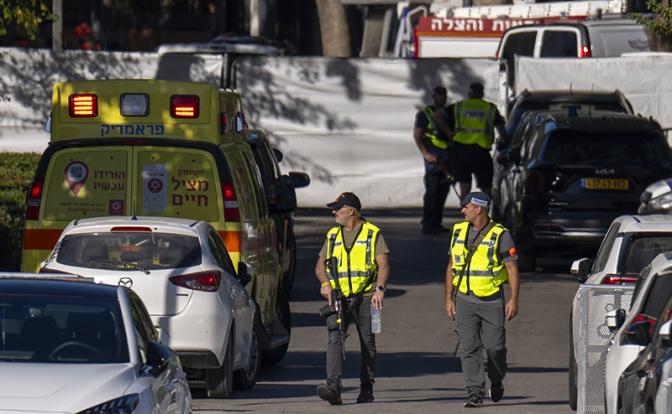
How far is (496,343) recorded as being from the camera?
1277cm

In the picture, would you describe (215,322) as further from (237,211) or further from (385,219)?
(385,219)

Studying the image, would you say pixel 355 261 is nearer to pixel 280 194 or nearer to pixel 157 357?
pixel 280 194

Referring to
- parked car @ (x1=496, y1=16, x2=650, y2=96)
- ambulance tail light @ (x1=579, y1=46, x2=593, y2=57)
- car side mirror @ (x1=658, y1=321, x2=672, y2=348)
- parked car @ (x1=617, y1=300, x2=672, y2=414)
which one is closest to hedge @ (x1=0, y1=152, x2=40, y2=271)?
parked car @ (x1=617, y1=300, x2=672, y2=414)

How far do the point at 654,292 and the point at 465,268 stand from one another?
2873mm

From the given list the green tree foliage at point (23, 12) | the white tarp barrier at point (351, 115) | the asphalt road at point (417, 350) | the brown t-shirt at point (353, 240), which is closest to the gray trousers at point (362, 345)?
the asphalt road at point (417, 350)

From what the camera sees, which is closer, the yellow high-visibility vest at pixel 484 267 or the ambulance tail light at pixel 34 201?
the yellow high-visibility vest at pixel 484 267

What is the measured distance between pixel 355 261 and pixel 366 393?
0.99 meters

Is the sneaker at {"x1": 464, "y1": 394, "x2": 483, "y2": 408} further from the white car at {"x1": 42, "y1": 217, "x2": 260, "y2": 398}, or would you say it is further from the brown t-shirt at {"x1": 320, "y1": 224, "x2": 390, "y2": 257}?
the white car at {"x1": 42, "y1": 217, "x2": 260, "y2": 398}

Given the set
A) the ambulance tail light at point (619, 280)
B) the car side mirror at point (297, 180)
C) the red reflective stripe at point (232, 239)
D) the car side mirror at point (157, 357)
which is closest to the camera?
the car side mirror at point (157, 357)

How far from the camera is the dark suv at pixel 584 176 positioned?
Result: 1964 centimetres

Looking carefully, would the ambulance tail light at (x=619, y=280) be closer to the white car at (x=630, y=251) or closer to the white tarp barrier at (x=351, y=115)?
the white car at (x=630, y=251)

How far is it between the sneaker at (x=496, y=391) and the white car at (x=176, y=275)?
1.91 m

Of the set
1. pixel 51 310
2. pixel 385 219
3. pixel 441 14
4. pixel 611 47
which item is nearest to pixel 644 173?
pixel 385 219

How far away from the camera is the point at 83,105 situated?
46.5ft
